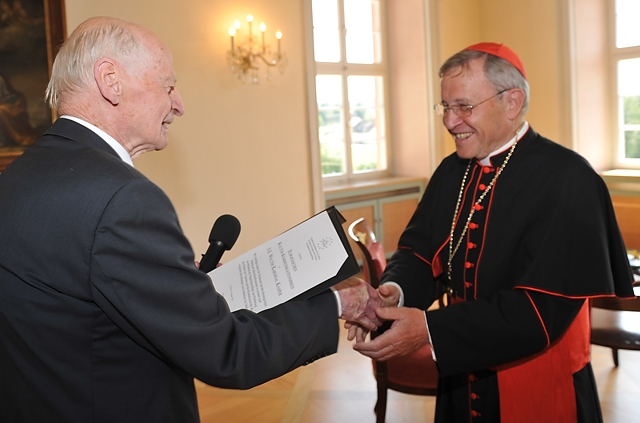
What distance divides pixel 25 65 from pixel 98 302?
3.64m

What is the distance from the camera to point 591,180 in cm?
181

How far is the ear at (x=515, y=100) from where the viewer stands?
1.93 metres

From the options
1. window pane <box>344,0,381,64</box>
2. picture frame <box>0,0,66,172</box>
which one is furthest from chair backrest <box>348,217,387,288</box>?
window pane <box>344,0,381,64</box>

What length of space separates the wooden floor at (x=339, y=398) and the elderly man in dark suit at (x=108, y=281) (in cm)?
238

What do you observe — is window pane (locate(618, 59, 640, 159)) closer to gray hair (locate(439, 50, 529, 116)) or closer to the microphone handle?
gray hair (locate(439, 50, 529, 116))

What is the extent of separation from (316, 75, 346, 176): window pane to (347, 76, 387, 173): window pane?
0.57 ft

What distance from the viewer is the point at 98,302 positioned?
117 cm

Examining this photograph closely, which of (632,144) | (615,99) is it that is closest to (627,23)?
(615,99)

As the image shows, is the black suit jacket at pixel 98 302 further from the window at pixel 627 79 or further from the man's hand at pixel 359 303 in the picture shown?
the window at pixel 627 79

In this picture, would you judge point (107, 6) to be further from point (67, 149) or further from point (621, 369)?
point (621, 369)

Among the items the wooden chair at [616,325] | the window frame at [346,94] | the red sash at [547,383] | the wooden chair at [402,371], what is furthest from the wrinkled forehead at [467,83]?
the window frame at [346,94]

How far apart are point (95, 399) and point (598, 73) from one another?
681 centimetres

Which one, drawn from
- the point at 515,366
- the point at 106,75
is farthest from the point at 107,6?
the point at 515,366

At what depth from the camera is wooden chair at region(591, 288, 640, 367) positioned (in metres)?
2.98
